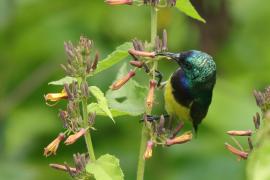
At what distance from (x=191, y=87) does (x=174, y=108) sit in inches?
5.6

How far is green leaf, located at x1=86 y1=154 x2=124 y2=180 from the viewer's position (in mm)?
2176

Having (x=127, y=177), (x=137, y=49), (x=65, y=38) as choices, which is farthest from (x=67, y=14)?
(x=137, y=49)

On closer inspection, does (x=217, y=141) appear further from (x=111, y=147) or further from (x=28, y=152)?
(x=28, y=152)

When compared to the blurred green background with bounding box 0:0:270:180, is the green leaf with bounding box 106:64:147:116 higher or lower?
higher

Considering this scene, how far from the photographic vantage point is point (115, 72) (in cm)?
562

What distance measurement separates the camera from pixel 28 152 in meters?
5.83

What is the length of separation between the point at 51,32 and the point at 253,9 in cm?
169

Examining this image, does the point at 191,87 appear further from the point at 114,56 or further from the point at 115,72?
the point at 115,72

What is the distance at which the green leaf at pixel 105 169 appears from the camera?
2176 millimetres

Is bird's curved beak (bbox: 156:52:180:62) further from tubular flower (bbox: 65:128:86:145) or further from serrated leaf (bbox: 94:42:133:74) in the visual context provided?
tubular flower (bbox: 65:128:86:145)

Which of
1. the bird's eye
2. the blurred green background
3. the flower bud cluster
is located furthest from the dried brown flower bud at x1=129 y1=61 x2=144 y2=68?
the blurred green background

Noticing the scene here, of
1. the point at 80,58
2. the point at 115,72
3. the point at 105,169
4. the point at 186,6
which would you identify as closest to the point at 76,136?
the point at 105,169

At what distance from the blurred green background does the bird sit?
74.1 inches

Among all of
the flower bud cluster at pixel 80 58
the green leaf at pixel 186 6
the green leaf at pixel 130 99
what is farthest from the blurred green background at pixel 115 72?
the flower bud cluster at pixel 80 58
